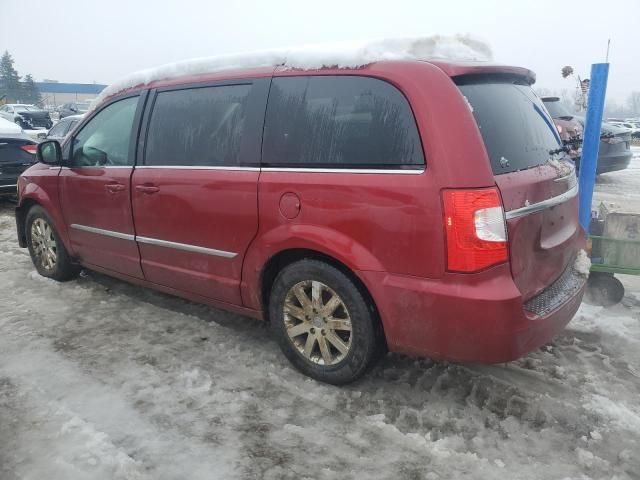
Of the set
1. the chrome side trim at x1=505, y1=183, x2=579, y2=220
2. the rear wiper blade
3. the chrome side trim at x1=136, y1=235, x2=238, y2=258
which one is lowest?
the chrome side trim at x1=136, y1=235, x2=238, y2=258

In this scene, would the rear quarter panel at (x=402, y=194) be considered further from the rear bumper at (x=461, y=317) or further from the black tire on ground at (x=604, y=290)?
the black tire on ground at (x=604, y=290)

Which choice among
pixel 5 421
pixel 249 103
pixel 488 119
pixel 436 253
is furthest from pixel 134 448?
pixel 488 119

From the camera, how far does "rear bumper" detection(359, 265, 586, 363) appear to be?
2.29 m

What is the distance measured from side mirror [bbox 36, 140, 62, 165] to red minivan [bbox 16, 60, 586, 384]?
892 millimetres

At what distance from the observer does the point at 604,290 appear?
13.3ft

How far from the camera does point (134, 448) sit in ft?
7.80

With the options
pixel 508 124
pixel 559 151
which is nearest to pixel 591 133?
pixel 559 151

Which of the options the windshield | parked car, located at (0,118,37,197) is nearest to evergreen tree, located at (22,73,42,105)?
parked car, located at (0,118,37,197)

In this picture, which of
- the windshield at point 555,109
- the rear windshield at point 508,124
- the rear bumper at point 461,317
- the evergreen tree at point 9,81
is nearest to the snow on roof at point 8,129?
the rear bumper at point 461,317

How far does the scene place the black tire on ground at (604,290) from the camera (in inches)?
159

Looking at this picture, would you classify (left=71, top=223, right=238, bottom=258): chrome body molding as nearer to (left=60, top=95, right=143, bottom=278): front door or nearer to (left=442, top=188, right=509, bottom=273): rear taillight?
(left=60, top=95, right=143, bottom=278): front door

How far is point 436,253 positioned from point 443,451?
902 millimetres

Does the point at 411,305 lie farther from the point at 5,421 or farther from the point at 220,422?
the point at 5,421

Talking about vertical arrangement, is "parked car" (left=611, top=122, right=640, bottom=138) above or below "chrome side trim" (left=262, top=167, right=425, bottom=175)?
below
